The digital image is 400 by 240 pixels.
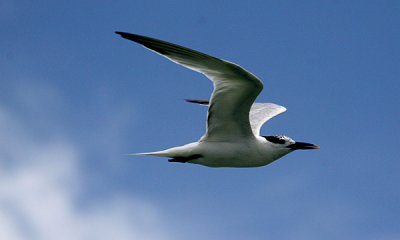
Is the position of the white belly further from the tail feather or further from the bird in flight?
the tail feather

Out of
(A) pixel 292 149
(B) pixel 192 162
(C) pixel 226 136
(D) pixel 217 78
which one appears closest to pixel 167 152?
(B) pixel 192 162

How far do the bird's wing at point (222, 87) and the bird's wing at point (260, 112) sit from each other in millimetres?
1665

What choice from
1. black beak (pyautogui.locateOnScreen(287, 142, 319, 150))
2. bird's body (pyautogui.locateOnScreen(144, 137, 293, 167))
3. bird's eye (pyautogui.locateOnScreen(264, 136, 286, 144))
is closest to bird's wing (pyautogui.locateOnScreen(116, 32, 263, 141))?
bird's body (pyautogui.locateOnScreen(144, 137, 293, 167))

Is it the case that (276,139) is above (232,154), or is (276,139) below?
above

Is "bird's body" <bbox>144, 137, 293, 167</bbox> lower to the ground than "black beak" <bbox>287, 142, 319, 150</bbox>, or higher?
lower

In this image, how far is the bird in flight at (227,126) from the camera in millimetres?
7418

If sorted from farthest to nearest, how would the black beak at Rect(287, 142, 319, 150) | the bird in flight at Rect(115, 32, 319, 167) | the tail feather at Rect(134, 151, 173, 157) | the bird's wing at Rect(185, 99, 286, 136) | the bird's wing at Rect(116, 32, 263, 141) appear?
the bird's wing at Rect(185, 99, 286, 136) → the black beak at Rect(287, 142, 319, 150) → the tail feather at Rect(134, 151, 173, 157) → the bird in flight at Rect(115, 32, 319, 167) → the bird's wing at Rect(116, 32, 263, 141)

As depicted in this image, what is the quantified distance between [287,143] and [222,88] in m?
2.47

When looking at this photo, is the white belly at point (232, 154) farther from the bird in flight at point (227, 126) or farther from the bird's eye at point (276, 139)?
the bird's eye at point (276, 139)

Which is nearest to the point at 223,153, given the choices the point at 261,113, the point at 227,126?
the point at 227,126

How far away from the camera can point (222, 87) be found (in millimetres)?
8148

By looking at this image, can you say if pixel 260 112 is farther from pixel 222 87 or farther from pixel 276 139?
pixel 222 87

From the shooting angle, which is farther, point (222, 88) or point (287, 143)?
point (287, 143)

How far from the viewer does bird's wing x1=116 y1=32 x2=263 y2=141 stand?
7223 millimetres
